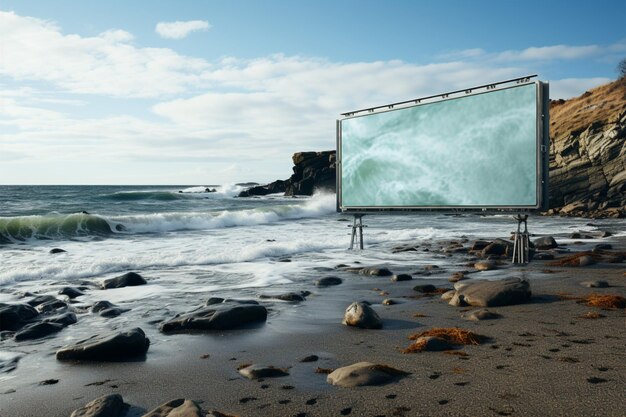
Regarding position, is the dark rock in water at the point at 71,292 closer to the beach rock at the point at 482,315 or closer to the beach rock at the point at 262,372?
the beach rock at the point at 262,372

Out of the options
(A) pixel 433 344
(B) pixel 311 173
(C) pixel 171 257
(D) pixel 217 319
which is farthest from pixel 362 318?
(B) pixel 311 173

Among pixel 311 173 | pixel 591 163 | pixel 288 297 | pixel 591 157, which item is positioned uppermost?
pixel 311 173

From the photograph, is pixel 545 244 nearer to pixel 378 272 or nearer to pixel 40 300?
pixel 378 272

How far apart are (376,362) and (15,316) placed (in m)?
5.50

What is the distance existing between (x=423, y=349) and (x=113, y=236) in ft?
68.0

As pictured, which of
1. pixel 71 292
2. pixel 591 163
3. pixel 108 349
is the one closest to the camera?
pixel 108 349

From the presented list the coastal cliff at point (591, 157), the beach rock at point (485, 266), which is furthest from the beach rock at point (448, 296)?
the coastal cliff at point (591, 157)

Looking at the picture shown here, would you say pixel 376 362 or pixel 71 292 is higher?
pixel 376 362

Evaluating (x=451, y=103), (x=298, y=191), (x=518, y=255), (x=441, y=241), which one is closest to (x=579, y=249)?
(x=518, y=255)

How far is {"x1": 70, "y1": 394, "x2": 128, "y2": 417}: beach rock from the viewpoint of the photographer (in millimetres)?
3862

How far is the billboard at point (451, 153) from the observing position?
1106 centimetres

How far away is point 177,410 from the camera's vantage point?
366cm

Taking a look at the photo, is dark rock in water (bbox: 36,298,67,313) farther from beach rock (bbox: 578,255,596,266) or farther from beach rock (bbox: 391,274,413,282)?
beach rock (bbox: 578,255,596,266)

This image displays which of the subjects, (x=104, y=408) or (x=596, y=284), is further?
(x=596, y=284)
